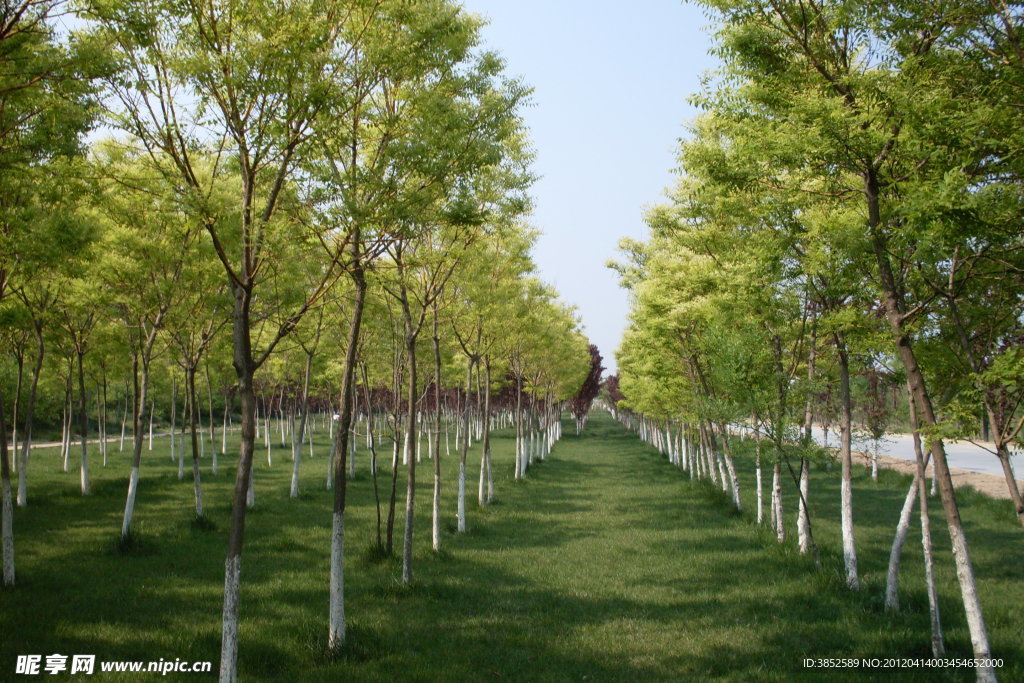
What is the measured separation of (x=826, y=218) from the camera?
8.57 m

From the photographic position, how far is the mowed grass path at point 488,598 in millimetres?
8258

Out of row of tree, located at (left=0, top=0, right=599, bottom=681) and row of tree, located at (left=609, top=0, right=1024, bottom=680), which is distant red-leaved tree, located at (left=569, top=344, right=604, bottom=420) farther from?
row of tree, located at (left=609, top=0, right=1024, bottom=680)

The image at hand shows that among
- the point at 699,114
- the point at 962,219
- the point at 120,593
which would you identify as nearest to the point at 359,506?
the point at 120,593

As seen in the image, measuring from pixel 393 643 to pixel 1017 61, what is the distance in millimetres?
10369

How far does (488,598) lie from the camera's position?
1134 cm

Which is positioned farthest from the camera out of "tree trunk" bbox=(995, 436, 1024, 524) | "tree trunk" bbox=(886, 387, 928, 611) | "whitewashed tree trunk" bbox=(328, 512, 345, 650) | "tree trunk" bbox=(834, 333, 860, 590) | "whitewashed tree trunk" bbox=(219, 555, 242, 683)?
"tree trunk" bbox=(834, 333, 860, 590)

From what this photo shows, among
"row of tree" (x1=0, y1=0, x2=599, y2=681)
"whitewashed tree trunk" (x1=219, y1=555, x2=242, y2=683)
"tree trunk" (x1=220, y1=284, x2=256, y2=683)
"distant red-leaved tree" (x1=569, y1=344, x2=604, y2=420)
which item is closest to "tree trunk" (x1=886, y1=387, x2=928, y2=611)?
"row of tree" (x1=0, y1=0, x2=599, y2=681)

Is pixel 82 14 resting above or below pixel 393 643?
above

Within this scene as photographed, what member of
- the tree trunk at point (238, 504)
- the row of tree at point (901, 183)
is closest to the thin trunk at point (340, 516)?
the tree trunk at point (238, 504)

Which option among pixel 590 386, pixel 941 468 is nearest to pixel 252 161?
pixel 941 468

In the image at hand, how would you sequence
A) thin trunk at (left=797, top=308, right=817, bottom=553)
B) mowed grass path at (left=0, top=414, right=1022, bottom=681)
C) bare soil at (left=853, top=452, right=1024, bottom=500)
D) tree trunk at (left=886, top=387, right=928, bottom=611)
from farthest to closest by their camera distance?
bare soil at (left=853, top=452, right=1024, bottom=500) → thin trunk at (left=797, top=308, right=817, bottom=553) → tree trunk at (left=886, top=387, right=928, bottom=611) → mowed grass path at (left=0, top=414, right=1022, bottom=681)

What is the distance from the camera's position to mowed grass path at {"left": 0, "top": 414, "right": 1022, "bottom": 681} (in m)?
8.26

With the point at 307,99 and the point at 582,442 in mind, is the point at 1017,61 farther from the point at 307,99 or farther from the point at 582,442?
the point at 582,442

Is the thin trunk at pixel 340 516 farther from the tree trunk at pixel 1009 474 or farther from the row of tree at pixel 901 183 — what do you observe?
the tree trunk at pixel 1009 474
